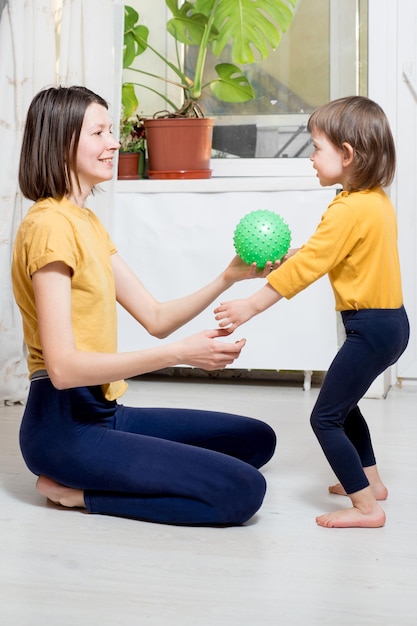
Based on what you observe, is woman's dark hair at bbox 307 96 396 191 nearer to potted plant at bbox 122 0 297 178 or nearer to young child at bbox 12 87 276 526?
young child at bbox 12 87 276 526

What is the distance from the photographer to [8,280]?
122 inches

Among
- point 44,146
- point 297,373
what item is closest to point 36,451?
point 44,146

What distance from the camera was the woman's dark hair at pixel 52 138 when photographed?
193 cm

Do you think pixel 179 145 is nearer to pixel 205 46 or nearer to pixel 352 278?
pixel 205 46

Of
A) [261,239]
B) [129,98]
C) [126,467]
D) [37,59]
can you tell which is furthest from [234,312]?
[129,98]

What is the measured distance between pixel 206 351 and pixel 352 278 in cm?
41

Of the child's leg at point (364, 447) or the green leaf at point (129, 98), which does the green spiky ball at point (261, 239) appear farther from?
the green leaf at point (129, 98)

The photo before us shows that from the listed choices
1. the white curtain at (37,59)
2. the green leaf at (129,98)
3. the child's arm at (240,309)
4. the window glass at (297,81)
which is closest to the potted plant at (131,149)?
the green leaf at (129,98)

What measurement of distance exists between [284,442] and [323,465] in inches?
9.4

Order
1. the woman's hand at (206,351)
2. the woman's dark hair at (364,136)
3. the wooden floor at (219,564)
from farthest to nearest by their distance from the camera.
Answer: the woman's dark hair at (364,136) < the woman's hand at (206,351) < the wooden floor at (219,564)

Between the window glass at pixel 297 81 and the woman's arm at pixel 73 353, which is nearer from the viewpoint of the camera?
the woman's arm at pixel 73 353

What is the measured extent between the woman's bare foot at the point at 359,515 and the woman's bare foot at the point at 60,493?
0.51 meters

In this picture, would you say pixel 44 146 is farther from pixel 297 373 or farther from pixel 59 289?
pixel 297 373

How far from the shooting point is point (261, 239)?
197cm
